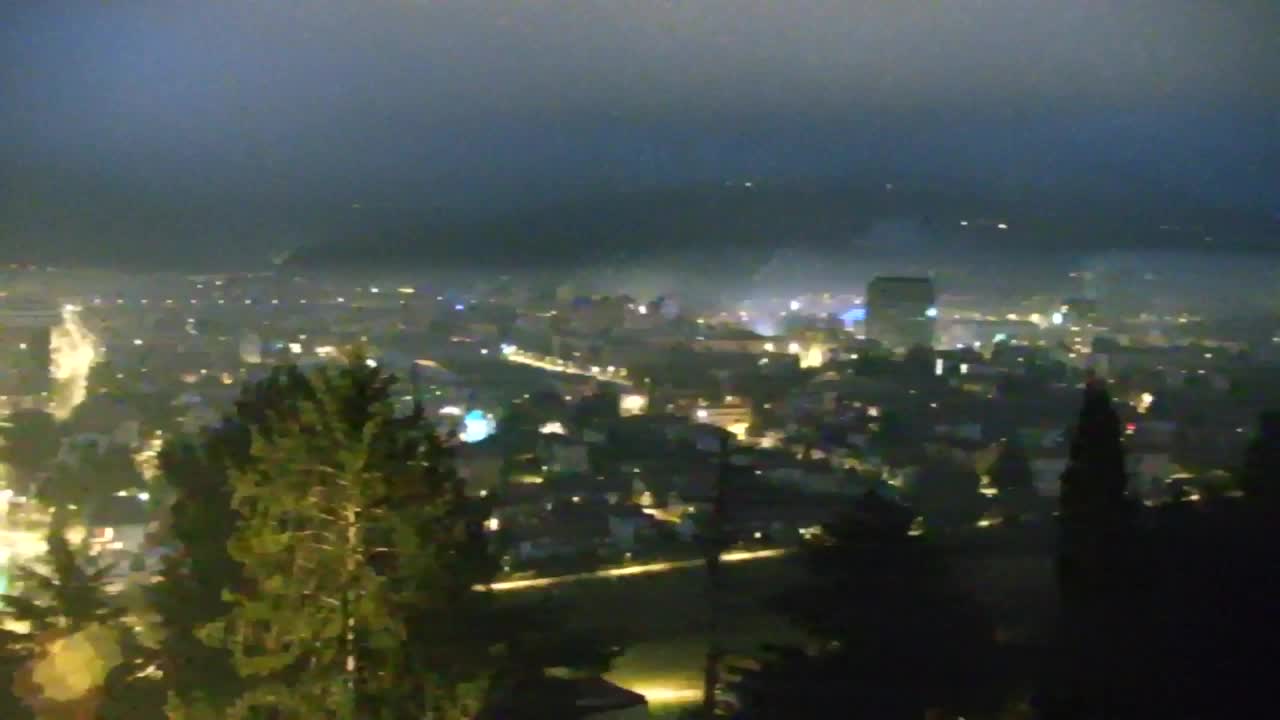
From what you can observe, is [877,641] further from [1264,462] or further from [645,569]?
[1264,462]

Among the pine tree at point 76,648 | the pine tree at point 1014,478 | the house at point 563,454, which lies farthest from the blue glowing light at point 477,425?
the pine tree at point 1014,478

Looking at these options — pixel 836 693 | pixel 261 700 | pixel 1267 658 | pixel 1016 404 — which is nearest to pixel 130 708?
pixel 261 700

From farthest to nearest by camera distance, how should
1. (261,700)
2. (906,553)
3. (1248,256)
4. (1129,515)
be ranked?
(1248,256) < (1129,515) < (906,553) < (261,700)

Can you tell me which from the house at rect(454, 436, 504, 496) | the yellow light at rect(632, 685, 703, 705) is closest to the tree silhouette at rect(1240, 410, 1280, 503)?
the yellow light at rect(632, 685, 703, 705)

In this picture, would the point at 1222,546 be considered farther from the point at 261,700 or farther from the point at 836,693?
the point at 261,700

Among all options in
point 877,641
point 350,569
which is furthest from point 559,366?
point 350,569

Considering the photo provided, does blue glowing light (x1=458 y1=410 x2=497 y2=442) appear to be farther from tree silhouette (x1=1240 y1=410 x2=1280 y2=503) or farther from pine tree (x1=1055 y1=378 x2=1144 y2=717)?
tree silhouette (x1=1240 y1=410 x2=1280 y2=503)
